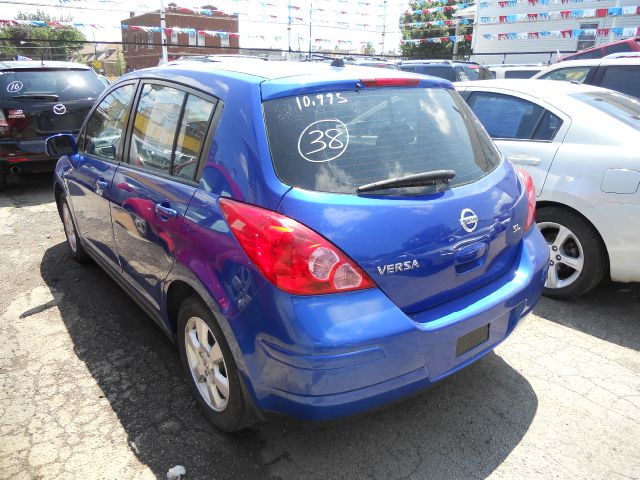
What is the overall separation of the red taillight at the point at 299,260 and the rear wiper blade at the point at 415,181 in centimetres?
32

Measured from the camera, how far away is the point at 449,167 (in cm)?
238

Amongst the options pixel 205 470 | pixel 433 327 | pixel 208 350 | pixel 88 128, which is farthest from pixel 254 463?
pixel 88 128

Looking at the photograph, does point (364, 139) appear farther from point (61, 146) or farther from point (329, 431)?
point (61, 146)

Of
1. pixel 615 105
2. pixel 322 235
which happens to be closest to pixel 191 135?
pixel 322 235

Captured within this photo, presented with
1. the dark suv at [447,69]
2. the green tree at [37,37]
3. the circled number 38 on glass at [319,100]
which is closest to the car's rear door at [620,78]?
the circled number 38 on glass at [319,100]

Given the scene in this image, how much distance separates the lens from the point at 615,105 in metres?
4.10

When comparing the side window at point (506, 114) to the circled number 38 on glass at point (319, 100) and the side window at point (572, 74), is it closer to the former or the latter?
the side window at point (572, 74)

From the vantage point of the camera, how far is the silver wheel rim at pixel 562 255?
Result: 3717 millimetres

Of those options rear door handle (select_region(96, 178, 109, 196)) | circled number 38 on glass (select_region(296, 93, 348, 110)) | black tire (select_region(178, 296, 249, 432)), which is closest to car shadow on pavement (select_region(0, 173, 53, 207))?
rear door handle (select_region(96, 178, 109, 196))

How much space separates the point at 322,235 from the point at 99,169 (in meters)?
2.21

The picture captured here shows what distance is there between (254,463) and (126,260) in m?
1.55

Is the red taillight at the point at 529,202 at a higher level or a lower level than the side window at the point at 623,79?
lower

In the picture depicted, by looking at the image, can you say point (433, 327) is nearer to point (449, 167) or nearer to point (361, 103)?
point (449, 167)

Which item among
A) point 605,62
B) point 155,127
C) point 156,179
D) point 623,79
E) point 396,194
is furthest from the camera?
point 605,62
